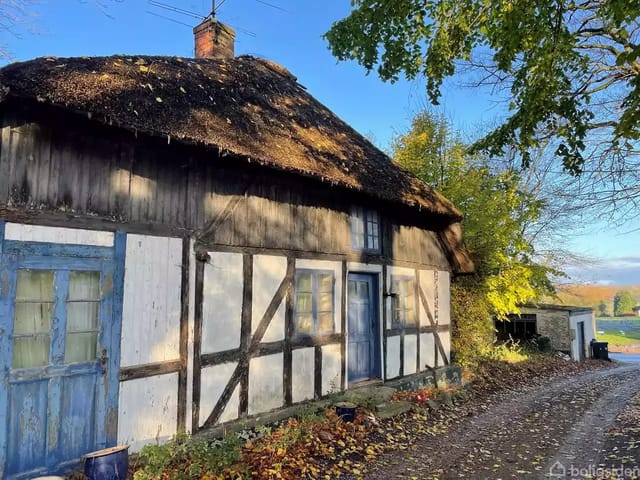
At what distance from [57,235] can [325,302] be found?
14.1 feet

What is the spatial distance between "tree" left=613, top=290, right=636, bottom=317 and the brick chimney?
8309 cm

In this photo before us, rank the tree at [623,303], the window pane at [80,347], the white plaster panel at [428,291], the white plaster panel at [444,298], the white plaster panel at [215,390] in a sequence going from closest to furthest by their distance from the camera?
the window pane at [80,347] < the white plaster panel at [215,390] < the white plaster panel at [428,291] < the white plaster panel at [444,298] < the tree at [623,303]

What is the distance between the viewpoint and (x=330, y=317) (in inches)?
291

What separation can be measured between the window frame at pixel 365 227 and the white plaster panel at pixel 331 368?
1942 millimetres

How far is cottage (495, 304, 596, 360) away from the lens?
754 inches

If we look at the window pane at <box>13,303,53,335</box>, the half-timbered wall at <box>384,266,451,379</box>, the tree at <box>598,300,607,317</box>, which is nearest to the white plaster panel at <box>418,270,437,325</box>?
the half-timbered wall at <box>384,266,451,379</box>

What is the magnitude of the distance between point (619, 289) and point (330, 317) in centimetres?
8740

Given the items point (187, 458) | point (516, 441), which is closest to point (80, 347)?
point (187, 458)

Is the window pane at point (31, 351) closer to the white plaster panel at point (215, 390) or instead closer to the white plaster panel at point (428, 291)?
the white plaster panel at point (215, 390)

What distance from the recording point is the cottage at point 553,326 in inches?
754

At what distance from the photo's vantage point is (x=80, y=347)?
4.28 meters

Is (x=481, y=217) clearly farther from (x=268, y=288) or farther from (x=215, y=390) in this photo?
(x=215, y=390)

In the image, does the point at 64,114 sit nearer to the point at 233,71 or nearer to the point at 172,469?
the point at 172,469

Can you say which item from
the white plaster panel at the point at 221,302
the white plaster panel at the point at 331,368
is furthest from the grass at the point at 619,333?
the white plaster panel at the point at 221,302
